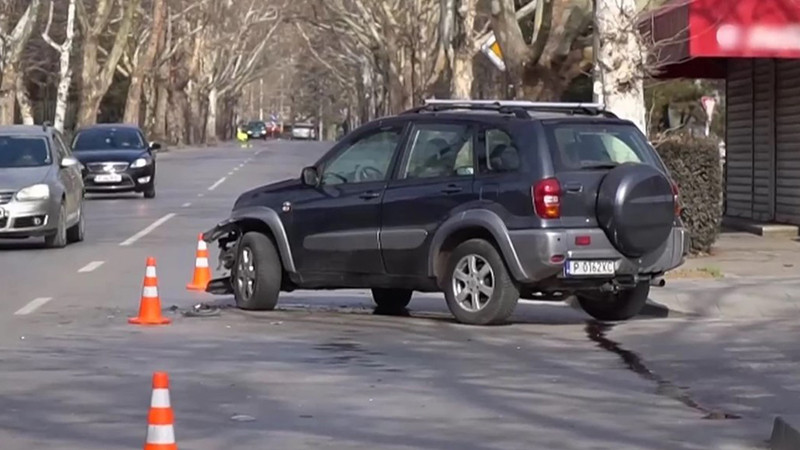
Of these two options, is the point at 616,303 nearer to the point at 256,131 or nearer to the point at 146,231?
the point at 146,231

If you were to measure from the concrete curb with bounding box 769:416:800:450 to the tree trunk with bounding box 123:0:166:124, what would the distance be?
60.6m

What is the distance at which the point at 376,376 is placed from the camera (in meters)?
11.4

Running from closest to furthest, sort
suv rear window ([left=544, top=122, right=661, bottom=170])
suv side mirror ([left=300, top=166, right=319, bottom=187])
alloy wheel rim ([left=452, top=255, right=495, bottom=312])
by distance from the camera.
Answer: suv rear window ([left=544, top=122, right=661, bottom=170])
alloy wheel rim ([left=452, top=255, right=495, bottom=312])
suv side mirror ([left=300, top=166, right=319, bottom=187])

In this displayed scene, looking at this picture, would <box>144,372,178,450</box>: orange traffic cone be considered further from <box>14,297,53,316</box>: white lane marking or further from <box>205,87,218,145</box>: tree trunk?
<box>205,87,218,145</box>: tree trunk

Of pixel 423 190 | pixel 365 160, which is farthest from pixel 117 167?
pixel 423 190

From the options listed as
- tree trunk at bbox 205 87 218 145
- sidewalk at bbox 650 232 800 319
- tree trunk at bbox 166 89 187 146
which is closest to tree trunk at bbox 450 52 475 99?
sidewalk at bbox 650 232 800 319

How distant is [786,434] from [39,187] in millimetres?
15422

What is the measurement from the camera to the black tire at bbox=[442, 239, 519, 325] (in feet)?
45.0

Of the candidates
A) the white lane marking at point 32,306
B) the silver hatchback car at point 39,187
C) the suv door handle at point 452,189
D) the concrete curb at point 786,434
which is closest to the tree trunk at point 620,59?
the suv door handle at point 452,189

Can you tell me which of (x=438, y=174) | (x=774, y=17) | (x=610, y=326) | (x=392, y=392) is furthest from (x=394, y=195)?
(x=774, y=17)

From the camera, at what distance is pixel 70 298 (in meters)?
16.9

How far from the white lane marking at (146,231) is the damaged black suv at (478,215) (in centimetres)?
902

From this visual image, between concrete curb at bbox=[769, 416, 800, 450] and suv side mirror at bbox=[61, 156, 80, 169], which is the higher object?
suv side mirror at bbox=[61, 156, 80, 169]

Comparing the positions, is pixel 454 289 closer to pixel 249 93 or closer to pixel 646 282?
pixel 646 282
